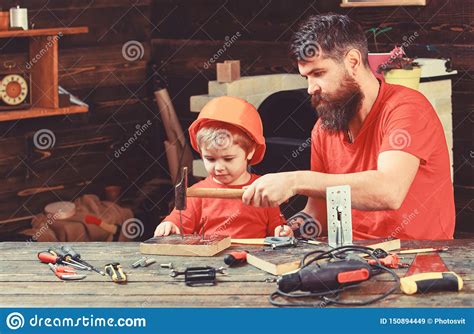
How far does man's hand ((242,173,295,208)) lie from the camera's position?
3.02 m

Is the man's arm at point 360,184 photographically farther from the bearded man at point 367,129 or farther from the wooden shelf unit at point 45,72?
the wooden shelf unit at point 45,72

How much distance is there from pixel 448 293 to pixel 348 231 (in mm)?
555

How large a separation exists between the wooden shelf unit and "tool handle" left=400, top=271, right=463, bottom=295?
3767 mm

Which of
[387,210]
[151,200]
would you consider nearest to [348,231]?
[387,210]

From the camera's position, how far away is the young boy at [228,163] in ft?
12.0

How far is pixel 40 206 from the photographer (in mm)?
6445

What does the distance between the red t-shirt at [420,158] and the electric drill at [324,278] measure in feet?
3.09

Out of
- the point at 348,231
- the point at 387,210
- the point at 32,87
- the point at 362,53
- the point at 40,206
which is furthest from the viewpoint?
the point at 40,206

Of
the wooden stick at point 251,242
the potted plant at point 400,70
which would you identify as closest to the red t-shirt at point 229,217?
the wooden stick at point 251,242

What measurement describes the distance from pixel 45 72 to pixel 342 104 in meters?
2.87

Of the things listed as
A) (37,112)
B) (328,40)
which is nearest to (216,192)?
(328,40)

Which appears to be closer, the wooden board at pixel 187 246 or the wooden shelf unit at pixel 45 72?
the wooden board at pixel 187 246

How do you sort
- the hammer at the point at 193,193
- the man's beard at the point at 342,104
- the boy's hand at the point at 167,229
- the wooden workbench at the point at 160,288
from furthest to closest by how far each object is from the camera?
the man's beard at the point at 342,104, the boy's hand at the point at 167,229, the hammer at the point at 193,193, the wooden workbench at the point at 160,288

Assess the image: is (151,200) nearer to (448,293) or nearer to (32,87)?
(32,87)
